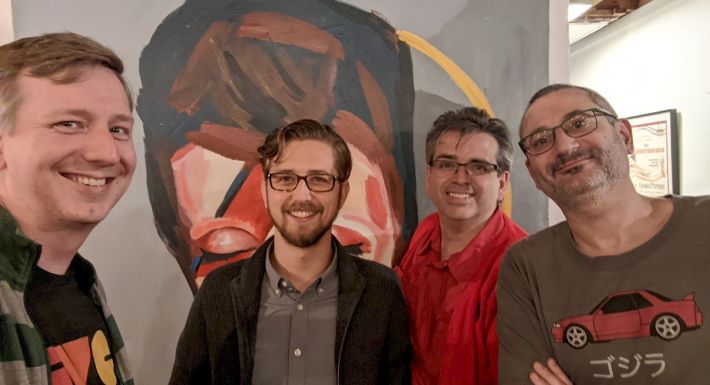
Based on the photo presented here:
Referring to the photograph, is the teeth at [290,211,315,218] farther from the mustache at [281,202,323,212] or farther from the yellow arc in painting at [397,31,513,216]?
the yellow arc in painting at [397,31,513,216]

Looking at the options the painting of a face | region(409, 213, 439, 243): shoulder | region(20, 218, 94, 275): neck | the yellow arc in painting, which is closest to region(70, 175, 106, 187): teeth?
region(20, 218, 94, 275): neck

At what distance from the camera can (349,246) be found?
81.5 inches

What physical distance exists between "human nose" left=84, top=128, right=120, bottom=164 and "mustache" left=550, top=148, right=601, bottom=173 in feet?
3.79

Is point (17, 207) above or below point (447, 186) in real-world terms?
below

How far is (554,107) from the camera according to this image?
1402 mm

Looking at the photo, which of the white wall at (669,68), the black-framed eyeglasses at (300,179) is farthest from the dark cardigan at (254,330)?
the white wall at (669,68)

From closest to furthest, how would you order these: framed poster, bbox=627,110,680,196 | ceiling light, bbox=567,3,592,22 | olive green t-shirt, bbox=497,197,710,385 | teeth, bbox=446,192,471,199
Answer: olive green t-shirt, bbox=497,197,710,385 → teeth, bbox=446,192,471,199 → ceiling light, bbox=567,3,592,22 → framed poster, bbox=627,110,680,196

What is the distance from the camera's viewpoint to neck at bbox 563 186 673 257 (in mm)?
1311

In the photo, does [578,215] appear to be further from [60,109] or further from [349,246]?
[60,109]

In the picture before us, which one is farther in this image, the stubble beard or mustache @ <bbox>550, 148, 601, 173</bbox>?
the stubble beard

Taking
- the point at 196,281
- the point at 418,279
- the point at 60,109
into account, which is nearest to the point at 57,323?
the point at 60,109

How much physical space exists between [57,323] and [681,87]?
3.78 m

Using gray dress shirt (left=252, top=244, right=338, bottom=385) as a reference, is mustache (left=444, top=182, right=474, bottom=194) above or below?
above

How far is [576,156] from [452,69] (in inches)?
36.2
